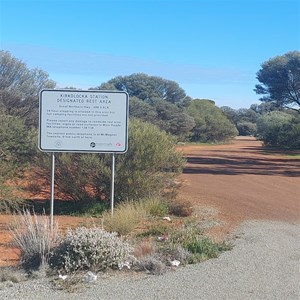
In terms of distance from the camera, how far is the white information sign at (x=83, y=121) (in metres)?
10.7

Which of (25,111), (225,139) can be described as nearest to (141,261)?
(25,111)

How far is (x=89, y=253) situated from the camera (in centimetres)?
743

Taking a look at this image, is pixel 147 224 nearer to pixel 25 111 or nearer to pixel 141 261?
pixel 141 261

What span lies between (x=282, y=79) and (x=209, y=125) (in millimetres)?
29570

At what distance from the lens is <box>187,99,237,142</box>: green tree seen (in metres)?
69.4

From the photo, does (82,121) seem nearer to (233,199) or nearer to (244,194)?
(233,199)

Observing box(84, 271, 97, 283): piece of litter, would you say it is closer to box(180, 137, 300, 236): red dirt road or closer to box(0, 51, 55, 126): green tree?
box(180, 137, 300, 236): red dirt road

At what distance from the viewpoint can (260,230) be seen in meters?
11.1

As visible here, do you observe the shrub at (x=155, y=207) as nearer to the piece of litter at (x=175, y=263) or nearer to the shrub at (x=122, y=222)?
the shrub at (x=122, y=222)

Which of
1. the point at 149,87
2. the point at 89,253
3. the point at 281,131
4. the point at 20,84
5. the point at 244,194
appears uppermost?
the point at 149,87

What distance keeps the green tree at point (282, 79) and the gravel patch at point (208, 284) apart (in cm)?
3420

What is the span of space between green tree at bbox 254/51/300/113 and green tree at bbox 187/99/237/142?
24231 mm

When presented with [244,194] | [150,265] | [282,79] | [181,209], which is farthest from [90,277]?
[282,79]

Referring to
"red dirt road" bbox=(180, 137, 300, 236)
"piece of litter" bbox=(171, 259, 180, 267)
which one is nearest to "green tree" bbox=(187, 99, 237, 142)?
"red dirt road" bbox=(180, 137, 300, 236)
